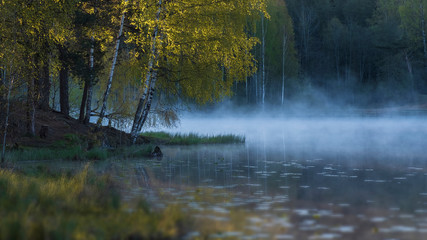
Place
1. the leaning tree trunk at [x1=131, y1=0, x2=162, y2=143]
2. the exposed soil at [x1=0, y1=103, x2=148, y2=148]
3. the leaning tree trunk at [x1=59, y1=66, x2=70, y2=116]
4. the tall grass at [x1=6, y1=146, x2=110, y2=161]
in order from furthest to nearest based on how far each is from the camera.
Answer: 1. the leaning tree trunk at [x1=59, y1=66, x2=70, y2=116]
2. the leaning tree trunk at [x1=131, y1=0, x2=162, y2=143]
3. the exposed soil at [x1=0, y1=103, x2=148, y2=148]
4. the tall grass at [x1=6, y1=146, x2=110, y2=161]

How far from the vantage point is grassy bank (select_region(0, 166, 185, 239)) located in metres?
6.39

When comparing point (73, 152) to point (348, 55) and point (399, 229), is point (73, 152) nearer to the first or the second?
point (399, 229)

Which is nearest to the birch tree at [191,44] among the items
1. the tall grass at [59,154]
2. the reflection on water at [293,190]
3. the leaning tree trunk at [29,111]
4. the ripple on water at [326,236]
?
the reflection on water at [293,190]

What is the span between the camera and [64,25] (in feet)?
63.1

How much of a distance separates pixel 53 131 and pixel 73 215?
14.0m

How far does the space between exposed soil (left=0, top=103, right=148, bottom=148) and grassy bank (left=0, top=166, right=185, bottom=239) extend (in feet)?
29.1

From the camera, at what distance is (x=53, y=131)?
2119 centimetres

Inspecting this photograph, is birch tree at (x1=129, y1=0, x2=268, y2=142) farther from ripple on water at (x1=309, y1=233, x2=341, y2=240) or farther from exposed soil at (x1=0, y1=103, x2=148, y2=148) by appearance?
ripple on water at (x1=309, y1=233, x2=341, y2=240)

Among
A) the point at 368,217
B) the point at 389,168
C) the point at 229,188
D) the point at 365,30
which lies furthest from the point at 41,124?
the point at 365,30

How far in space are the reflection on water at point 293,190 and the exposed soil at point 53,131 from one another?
8.70ft

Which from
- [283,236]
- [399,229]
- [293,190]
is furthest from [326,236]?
[293,190]

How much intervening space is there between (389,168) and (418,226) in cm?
796

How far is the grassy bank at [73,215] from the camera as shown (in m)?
6.39

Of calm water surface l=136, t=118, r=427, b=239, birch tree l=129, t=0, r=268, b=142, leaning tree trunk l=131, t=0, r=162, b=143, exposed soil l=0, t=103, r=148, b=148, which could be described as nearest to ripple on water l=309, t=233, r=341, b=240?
calm water surface l=136, t=118, r=427, b=239
